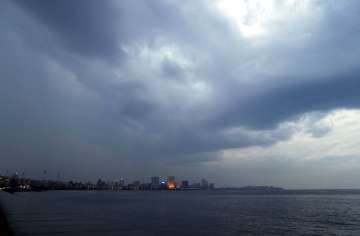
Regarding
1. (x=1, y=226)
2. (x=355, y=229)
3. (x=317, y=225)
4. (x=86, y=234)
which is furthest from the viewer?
(x=317, y=225)

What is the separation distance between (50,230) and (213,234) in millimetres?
23542

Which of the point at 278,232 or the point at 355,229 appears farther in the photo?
the point at 355,229

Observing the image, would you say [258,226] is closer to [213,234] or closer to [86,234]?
[213,234]

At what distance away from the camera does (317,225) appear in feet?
199

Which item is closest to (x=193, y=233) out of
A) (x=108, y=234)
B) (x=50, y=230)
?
(x=108, y=234)

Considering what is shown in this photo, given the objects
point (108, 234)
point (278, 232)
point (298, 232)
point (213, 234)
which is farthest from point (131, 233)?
point (298, 232)

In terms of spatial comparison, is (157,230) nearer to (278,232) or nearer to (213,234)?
(213,234)

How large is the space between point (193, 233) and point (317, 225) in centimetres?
2682

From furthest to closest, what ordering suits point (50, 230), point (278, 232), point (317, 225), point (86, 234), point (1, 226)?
point (317, 225)
point (278, 232)
point (50, 230)
point (86, 234)
point (1, 226)

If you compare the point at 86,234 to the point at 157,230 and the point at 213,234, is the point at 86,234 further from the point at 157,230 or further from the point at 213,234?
the point at 213,234

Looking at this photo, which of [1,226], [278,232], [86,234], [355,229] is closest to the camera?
[1,226]

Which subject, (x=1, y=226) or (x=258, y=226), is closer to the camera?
(x=1, y=226)

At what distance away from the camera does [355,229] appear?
55.2 metres

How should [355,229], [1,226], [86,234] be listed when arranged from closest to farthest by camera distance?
1. [1,226]
2. [86,234]
3. [355,229]
